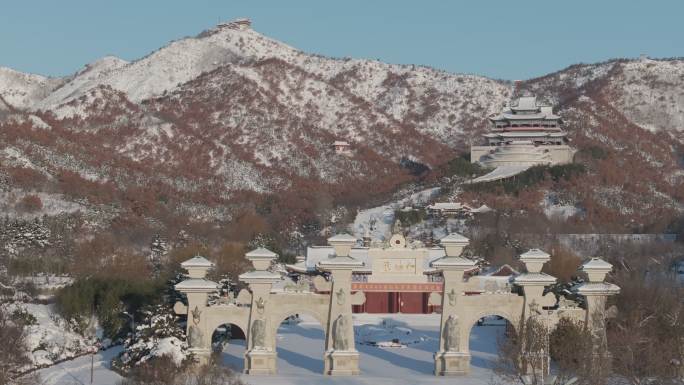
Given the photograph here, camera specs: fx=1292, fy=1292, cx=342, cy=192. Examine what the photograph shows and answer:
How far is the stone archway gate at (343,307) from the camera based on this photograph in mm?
41469

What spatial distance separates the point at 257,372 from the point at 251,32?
14229 centimetres

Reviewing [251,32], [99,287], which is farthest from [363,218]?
[251,32]

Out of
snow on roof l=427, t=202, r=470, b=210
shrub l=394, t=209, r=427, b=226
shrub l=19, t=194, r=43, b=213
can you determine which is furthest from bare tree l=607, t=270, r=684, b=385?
shrub l=19, t=194, r=43, b=213

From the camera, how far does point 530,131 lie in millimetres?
111375

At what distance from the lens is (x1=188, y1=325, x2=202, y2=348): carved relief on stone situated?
41.5m

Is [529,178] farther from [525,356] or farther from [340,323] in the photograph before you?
[525,356]

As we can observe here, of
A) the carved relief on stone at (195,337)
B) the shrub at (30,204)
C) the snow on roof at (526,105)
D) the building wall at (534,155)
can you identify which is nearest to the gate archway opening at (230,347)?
the carved relief on stone at (195,337)

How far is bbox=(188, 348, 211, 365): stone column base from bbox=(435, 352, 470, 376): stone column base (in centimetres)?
735

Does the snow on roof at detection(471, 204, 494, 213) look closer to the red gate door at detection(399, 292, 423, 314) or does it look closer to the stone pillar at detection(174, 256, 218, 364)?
the red gate door at detection(399, 292, 423, 314)

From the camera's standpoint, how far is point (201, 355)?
41312mm

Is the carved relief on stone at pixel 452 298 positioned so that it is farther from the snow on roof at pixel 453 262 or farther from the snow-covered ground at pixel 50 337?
the snow-covered ground at pixel 50 337

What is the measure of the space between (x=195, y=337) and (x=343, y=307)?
4.85m

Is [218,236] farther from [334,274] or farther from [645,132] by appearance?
[645,132]

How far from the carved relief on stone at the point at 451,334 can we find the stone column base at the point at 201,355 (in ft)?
25.1
